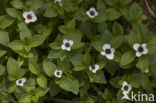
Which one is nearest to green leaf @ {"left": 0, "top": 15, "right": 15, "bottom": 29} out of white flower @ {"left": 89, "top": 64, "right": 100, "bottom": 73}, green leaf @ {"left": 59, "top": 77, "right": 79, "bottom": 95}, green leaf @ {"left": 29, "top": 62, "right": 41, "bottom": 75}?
green leaf @ {"left": 29, "top": 62, "right": 41, "bottom": 75}

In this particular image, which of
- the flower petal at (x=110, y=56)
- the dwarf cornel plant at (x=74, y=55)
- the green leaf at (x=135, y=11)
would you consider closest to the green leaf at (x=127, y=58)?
the dwarf cornel plant at (x=74, y=55)

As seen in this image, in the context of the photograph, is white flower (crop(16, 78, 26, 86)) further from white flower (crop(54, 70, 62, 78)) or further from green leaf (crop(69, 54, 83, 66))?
green leaf (crop(69, 54, 83, 66))

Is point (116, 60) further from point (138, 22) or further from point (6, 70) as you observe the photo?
point (6, 70)

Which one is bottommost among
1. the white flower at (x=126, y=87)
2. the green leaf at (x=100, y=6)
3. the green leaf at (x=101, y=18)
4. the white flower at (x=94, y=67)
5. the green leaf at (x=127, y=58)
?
the white flower at (x=126, y=87)

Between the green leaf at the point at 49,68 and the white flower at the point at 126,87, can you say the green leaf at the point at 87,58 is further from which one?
the white flower at the point at 126,87

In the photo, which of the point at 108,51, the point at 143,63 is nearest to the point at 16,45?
the point at 108,51

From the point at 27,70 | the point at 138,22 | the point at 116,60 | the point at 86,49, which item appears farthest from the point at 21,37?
the point at 138,22
